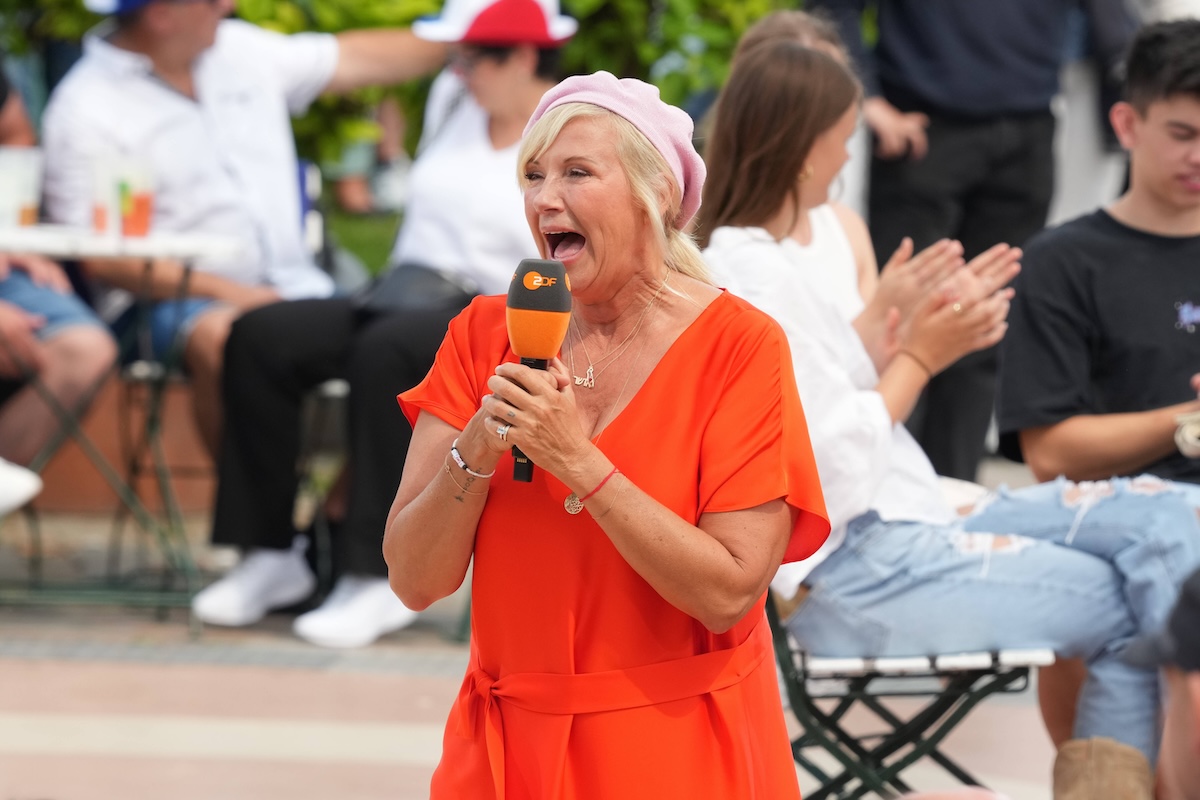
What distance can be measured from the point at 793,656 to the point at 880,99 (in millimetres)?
2965

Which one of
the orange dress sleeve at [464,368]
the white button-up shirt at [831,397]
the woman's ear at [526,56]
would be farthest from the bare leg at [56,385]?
the orange dress sleeve at [464,368]

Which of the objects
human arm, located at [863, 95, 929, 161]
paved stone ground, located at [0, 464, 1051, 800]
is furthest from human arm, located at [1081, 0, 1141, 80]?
paved stone ground, located at [0, 464, 1051, 800]

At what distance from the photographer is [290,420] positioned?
547cm

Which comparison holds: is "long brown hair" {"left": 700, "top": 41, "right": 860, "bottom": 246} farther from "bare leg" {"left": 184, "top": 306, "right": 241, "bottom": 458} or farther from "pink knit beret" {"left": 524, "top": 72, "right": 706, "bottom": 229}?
"bare leg" {"left": 184, "top": 306, "right": 241, "bottom": 458}

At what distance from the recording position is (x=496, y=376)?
2.26 metres

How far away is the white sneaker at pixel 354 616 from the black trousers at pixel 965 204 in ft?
6.37

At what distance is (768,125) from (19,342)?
2.92 meters

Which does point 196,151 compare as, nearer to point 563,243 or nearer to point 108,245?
point 108,245

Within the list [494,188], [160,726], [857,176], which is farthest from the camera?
[857,176]

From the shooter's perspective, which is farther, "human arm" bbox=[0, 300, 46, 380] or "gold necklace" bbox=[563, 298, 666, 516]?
"human arm" bbox=[0, 300, 46, 380]

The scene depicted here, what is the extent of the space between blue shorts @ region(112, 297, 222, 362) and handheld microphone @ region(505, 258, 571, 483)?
357 centimetres

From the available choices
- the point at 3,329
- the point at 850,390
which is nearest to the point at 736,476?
the point at 850,390

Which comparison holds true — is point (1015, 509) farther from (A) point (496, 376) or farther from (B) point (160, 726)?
(B) point (160, 726)

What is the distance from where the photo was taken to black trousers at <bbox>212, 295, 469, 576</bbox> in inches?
209
